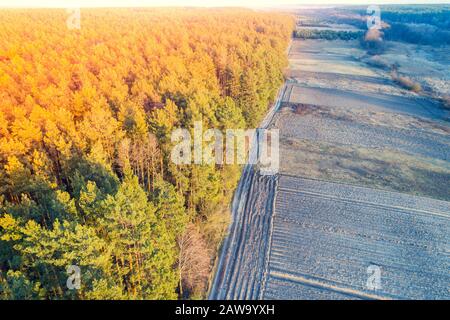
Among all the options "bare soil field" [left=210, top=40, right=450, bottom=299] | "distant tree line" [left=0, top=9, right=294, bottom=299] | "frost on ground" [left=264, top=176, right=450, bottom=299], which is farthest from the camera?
"bare soil field" [left=210, top=40, right=450, bottom=299]

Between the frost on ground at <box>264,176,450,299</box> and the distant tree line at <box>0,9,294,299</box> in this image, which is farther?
the frost on ground at <box>264,176,450,299</box>

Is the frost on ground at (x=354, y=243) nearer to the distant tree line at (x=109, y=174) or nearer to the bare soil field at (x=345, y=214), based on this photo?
the bare soil field at (x=345, y=214)

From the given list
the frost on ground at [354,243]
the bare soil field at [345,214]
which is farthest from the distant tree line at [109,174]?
the frost on ground at [354,243]

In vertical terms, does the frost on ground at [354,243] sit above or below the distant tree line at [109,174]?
below

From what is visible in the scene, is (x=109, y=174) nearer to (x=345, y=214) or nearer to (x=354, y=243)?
(x=354, y=243)

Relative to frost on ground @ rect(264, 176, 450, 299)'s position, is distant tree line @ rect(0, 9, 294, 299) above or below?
above

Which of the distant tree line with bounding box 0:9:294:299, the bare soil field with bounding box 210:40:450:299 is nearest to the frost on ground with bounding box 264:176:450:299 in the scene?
the bare soil field with bounding box 210:40:450:299

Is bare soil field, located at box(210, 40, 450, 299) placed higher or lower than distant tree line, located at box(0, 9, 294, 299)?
lower

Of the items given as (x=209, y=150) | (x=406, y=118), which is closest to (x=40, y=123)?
(x=209, y=150)

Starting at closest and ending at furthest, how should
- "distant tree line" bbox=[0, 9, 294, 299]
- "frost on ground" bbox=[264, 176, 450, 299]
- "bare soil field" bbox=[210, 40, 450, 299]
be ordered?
"distant tree line" bbox=[0, 9, 294, 299], "frost on ground" bbox=[264, 176, 450, 299], "bare soil field" bbox=[210, 40, 450, 299]

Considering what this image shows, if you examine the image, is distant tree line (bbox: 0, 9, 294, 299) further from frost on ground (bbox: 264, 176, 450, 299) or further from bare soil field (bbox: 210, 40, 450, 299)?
frost on ground (bbox: 264, 176, 450, 299)
